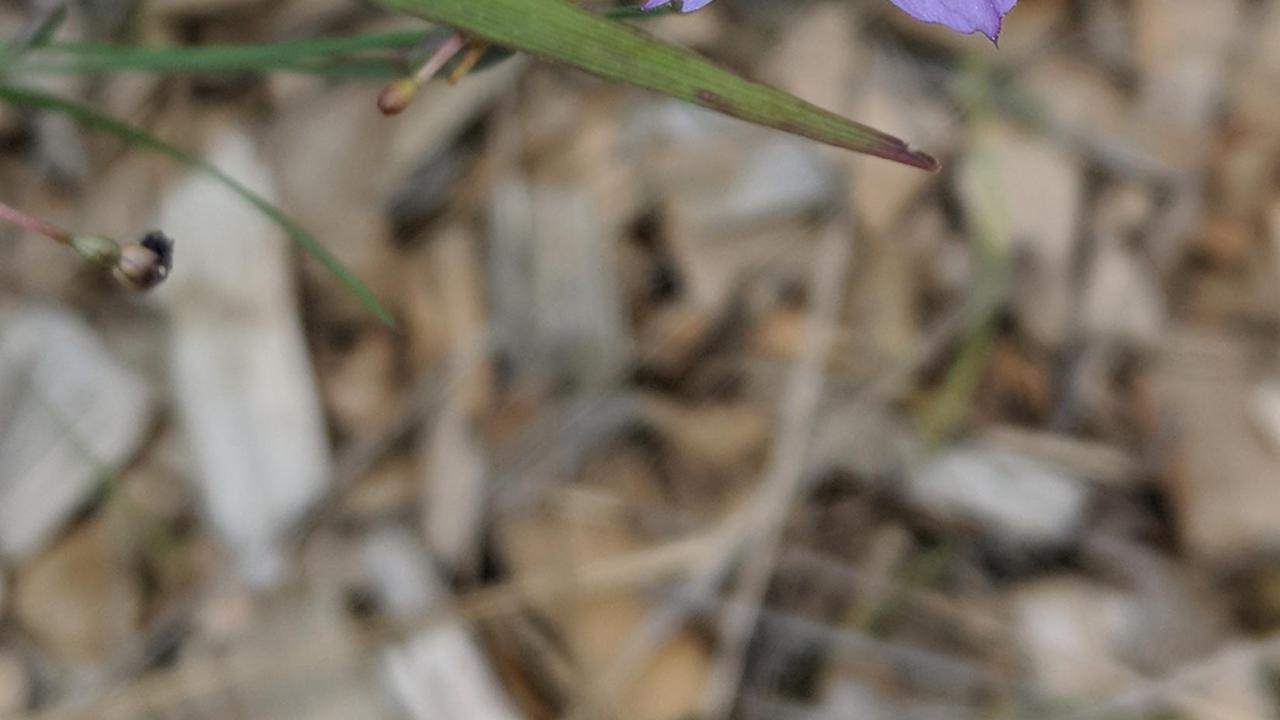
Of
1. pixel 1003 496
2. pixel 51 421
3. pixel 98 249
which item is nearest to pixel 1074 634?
pixel 1003 496

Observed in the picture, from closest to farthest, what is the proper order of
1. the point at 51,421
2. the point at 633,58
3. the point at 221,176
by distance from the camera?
the point at 633,58 < the point at 221,176 < the point at 51,421

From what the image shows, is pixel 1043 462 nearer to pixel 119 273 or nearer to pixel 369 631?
pixel 369 631

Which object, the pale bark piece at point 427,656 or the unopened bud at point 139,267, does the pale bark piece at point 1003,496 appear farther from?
the unopened bud at point 139,267

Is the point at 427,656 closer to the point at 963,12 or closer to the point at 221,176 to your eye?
the point at 221,176

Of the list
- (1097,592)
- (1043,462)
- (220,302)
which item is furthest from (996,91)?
(220,302)

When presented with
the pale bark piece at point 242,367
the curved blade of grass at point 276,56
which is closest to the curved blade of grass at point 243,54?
the curved blade of grass at point 276,56

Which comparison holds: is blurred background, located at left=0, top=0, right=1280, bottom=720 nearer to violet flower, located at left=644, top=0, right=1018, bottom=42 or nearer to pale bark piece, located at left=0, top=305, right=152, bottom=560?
pale bark piece, located at left=0, top=305, right=152, bottom=560
